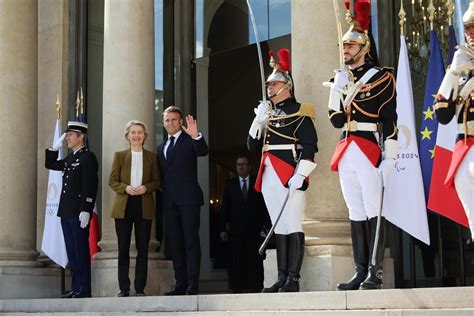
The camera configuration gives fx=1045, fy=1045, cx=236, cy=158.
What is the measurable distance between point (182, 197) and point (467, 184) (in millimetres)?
4106

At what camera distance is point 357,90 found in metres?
9.43

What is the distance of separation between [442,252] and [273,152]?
3.27 metres

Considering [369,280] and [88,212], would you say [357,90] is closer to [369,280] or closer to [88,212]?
[369,280]

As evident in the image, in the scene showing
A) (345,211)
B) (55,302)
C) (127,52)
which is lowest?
(55,302)

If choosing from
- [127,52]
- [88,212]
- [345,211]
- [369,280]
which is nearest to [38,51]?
[127,52]

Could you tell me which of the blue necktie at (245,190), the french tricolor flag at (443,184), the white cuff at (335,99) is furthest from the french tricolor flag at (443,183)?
the blue necktie at (245,190)

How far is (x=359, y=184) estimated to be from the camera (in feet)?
30.7

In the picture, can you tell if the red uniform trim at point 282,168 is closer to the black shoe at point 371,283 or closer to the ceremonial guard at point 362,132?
the ceremonial guard at point 362,132

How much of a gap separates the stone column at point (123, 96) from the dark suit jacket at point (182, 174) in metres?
1.28

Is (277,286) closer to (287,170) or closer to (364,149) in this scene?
(287,170)

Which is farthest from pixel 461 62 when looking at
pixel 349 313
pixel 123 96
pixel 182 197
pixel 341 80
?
pixel 123 96

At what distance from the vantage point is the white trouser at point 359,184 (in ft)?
30.3

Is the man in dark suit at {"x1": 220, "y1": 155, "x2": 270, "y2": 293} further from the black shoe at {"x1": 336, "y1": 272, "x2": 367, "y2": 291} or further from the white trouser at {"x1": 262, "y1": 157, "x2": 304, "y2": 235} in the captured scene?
the black shoe at {"x1": 336, "y1": 272, "x2": 367, "y2": 291}

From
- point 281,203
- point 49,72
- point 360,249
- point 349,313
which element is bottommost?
point 349,313
